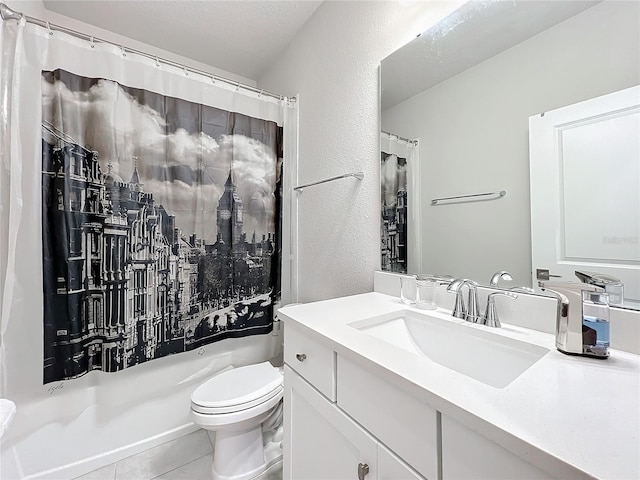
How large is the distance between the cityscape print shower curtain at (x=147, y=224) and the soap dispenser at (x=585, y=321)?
4.81ft

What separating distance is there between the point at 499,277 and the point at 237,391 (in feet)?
3.89

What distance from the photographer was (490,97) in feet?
3.09

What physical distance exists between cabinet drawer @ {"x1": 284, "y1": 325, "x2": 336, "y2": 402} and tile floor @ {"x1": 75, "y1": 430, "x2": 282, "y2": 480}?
2.64 ft

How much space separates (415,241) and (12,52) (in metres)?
1.87

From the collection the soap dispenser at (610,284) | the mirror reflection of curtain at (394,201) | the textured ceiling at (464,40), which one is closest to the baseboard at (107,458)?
the mirror reflection of curtain at (394,201)

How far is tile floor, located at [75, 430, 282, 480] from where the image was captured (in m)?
1.28

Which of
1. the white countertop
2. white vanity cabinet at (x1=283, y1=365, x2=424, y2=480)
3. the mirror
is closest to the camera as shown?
the white countertop

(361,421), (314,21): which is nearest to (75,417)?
(361,421)

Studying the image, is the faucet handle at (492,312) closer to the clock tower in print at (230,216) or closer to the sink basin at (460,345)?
the sink basin at (460,345)

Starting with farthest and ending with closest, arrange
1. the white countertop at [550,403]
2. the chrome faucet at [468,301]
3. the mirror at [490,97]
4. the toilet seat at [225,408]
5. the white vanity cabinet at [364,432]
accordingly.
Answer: the toilet seat at [225,408]
the chrome faucet at [468,301]
the mirror at [490,97]
the white vanity cabinet at [364,432]
the white countertop at [550,403]

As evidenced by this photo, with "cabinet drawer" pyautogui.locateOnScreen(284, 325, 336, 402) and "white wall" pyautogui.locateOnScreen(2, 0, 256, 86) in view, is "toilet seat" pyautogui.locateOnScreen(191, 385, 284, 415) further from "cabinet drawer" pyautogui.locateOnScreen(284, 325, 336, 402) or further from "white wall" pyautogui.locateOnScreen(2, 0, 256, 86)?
"white wall" pyautogui.locateOnScreen(2, 0, 256, 86)

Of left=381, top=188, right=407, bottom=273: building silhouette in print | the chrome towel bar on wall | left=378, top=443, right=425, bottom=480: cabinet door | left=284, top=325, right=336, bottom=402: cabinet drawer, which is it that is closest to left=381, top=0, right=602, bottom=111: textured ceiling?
Result: the chrome towel bar on wall

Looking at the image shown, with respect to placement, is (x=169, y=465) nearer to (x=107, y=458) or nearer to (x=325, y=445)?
(x=107, y=458)

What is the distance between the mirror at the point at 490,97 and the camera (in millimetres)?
729
